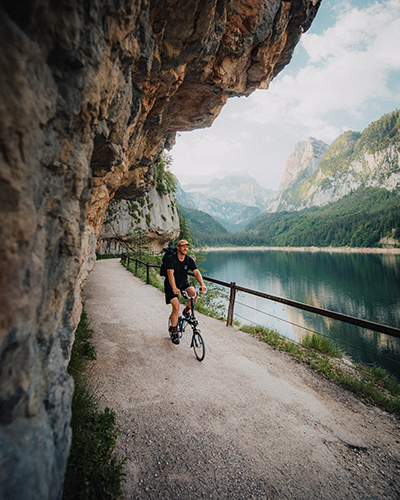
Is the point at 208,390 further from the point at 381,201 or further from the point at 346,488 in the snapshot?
the point at 381,201

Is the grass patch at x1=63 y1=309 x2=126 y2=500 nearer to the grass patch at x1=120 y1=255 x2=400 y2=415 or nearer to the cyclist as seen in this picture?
the cyclist

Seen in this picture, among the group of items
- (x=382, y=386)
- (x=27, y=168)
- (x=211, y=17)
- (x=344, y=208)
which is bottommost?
(x=382, y=386)

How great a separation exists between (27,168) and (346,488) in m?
3.93

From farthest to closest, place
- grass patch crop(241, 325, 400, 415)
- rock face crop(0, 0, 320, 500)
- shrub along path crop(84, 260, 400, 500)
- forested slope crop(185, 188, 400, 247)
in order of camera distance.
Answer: forested slope crop(185, 188, 400, 247) → grass patch crop(241, 325, 400, 415) → shrub along path crop(84, 260, 400, 500) → rock face crop(0, 0, 320, 500)

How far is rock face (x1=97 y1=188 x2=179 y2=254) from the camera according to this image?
27.3 m

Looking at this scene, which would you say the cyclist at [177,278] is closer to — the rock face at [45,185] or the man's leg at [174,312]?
the man's leg at [174,312]

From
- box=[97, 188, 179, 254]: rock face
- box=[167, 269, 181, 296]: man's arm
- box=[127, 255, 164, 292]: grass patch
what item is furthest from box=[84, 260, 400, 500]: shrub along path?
box=[97, 188, 179, 254]: rock face

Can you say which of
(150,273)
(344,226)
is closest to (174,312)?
(150,273)

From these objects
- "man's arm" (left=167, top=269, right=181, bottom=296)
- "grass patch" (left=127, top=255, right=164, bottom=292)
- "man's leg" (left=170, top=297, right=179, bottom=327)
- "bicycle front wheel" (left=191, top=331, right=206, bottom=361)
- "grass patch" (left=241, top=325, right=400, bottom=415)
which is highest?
"man's arm" (left=167, top=269, right=181, bottom=296)

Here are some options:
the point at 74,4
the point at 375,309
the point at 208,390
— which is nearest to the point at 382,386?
the point at 208,390

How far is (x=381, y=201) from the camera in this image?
471 feet

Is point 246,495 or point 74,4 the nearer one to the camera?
point 74,4

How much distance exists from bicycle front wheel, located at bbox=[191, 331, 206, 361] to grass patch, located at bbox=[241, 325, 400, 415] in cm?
206

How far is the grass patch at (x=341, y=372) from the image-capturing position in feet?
13.2
